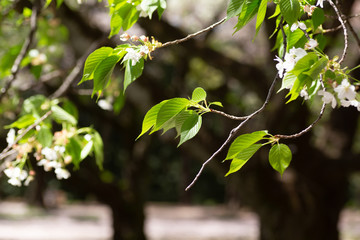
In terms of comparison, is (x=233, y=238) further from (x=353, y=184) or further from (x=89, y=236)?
(x=353, y=184)

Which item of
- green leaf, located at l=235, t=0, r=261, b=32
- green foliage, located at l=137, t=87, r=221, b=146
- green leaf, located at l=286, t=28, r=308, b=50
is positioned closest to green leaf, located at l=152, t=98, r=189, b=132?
green foliage, located at l=137, t=87, r=221, b=146

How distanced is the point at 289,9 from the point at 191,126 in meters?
0.37

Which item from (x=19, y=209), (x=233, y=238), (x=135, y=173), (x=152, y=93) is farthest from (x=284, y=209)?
(x=19, y=209)

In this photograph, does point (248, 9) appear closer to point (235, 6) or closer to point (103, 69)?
point (235, 6)

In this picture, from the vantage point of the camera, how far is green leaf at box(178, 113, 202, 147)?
116cm

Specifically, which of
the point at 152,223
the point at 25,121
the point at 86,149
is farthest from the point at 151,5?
the point at 152,223

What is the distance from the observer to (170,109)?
1177 millimetres

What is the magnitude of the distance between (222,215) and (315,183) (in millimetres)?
12450

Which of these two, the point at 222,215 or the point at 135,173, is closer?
the point at 135,173

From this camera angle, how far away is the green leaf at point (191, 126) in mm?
1157

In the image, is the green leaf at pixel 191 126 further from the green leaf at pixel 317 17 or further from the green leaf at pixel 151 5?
the green leaf at pixel 317 17

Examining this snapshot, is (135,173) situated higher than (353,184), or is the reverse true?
(135,173)

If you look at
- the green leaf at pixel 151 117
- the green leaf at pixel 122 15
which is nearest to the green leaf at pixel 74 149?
the green leaf at pixel 122 15

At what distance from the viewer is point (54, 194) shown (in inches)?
704
